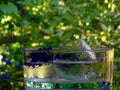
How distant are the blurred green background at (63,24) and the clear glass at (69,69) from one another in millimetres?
1292

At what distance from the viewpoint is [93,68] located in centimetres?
81

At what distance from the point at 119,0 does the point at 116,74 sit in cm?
48

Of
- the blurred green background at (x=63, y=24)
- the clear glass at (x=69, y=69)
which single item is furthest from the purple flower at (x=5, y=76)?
the clear glass at (x=69, y=69)

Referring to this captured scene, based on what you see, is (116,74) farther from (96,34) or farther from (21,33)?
(21,33)

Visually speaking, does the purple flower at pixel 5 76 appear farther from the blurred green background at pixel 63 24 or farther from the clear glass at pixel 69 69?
the clear glass at pixel 69 69

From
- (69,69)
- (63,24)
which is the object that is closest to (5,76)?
(63,24)

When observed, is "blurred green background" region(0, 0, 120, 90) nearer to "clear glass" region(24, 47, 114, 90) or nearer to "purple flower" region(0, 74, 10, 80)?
"purple flower" region(0, 74, 10, 80)

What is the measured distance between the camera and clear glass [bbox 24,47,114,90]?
2.64ft

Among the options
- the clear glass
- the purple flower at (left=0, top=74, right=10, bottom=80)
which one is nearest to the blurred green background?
the purple flower at (left=0, top=74, right=10, bottom=80)

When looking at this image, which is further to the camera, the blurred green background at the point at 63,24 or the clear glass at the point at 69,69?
the blurred green background at the point at 63,24

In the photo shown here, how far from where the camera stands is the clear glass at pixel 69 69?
2.64ft

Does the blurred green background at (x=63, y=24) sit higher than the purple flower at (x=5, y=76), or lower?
higher

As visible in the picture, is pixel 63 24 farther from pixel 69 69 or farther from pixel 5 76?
pixel 69 69

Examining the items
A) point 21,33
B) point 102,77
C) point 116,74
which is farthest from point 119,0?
point 102,77
